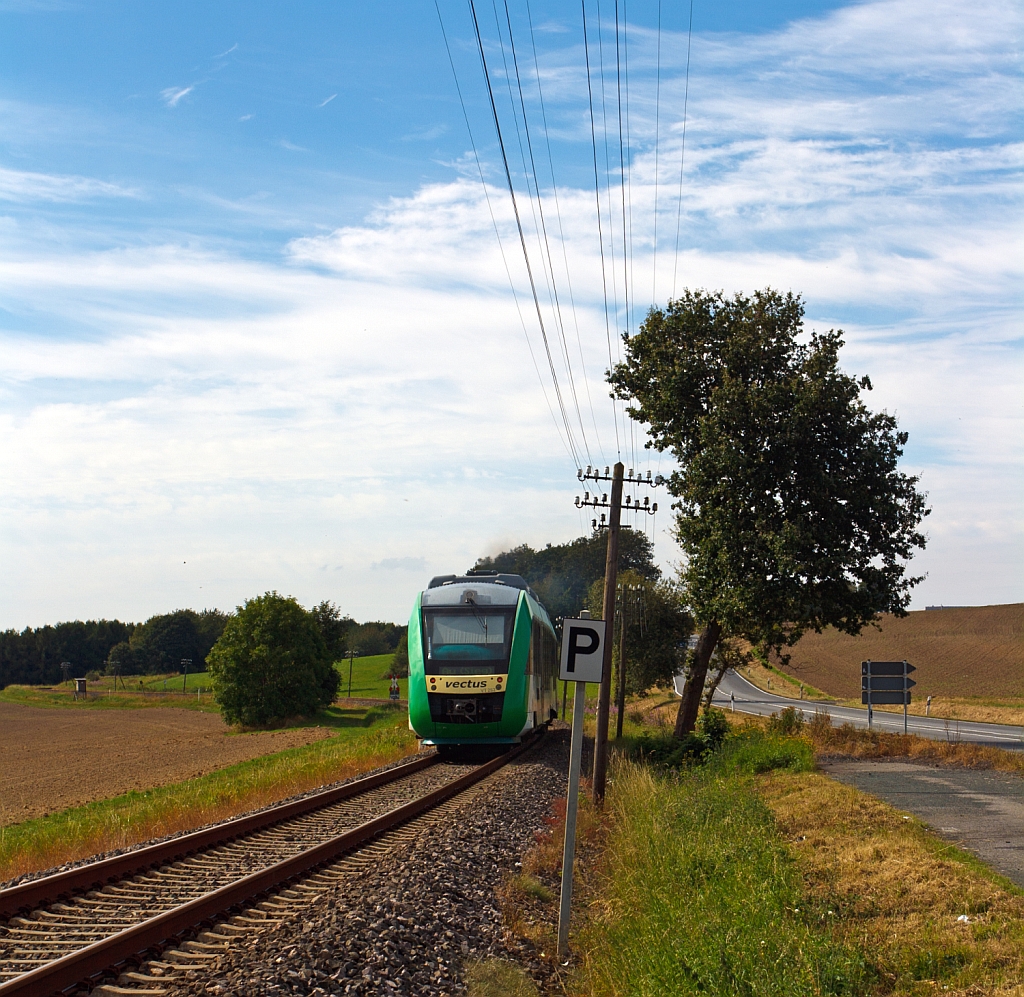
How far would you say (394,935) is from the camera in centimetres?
703

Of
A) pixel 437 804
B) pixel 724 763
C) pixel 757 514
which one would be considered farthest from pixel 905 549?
pixel 437 804

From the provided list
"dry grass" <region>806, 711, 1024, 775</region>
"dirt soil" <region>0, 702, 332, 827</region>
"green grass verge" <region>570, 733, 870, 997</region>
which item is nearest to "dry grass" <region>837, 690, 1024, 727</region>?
A: "dry grass" <region>806, 711, 1024, 775</region>

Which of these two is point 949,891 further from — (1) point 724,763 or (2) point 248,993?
(1) point 724,763

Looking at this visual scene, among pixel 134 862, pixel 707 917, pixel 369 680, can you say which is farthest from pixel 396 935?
pixel 369 680

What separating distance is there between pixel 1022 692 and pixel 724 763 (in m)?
43.7

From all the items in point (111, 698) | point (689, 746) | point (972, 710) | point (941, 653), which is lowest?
point (111, 698)

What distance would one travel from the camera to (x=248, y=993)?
5680mm

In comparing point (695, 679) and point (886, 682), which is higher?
point (886, 682)

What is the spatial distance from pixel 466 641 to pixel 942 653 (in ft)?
215

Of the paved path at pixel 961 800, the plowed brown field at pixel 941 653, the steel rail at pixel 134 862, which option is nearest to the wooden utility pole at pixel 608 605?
the paved path at pixel 961 800

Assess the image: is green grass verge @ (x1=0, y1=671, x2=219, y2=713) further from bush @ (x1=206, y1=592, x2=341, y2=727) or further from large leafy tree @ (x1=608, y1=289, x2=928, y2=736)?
large leafy tree @ (x1=608, y1=289, x2=928, y2=736)

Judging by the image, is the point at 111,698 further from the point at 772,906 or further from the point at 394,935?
the point at 772,906

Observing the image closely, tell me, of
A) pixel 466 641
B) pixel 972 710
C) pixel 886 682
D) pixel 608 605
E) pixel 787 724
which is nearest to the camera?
pixel 608 605

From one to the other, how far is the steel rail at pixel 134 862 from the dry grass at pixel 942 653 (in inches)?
1835
